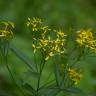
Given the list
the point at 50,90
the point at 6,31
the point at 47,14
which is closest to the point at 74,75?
the point at 50,90

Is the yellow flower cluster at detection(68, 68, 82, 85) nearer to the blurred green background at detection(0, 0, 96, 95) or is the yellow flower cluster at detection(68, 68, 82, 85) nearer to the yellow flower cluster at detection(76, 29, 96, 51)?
the yellow flower cluster at detection(76, 29, 96, 51)

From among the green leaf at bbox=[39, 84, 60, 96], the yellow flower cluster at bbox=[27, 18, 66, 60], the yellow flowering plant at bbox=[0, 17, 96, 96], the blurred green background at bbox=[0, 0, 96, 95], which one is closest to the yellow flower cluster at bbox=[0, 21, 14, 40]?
the yellow flowering plant at bbox=[0, 17, 96, 96]

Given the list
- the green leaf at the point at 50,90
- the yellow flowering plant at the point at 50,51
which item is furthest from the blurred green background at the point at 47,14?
the green leaf at the point at 50,90

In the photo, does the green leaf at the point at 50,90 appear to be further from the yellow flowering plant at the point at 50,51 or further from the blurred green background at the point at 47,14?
the blurred green background at the point at 47,14

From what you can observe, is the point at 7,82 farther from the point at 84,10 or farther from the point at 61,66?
the point at 84,10

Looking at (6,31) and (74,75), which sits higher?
(6,31)

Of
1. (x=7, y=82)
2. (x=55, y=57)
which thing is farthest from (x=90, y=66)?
(x=55, y=57)

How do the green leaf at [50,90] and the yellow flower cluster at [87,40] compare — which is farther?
the yellow flower cluster at [87,40]

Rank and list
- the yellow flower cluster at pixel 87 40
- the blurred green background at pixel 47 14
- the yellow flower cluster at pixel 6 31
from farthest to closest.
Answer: the blurred green background at pixel 47 14 < the yellow flower cluster at pixel 87 40 < the yellow flower cluster at pixel 6 31

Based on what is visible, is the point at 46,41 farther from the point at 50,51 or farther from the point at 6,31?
the point at 6,31
